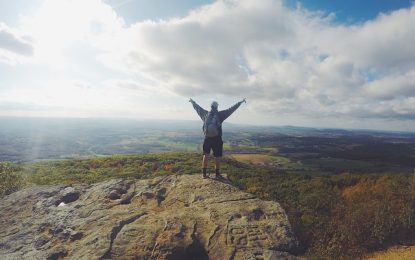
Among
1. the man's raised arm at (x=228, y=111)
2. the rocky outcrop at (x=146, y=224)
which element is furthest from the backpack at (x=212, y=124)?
the rocky outcrop at (x=146, y=224)

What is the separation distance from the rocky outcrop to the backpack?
2195mm

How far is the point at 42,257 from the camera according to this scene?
25.5 feet

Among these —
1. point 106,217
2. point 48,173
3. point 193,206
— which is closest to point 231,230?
point 193,206

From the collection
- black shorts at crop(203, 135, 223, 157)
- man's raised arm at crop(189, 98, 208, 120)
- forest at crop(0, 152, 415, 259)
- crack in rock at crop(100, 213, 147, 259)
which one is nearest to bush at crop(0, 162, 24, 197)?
forest at crop(0, 152, 415, 259)

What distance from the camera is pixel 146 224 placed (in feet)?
28.9

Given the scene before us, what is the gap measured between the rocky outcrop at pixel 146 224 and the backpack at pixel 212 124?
220cm

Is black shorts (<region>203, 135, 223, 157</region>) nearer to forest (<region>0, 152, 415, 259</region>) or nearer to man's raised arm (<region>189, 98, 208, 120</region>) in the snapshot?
man's raised arm (<region>189, 98, 208, 120</region>)

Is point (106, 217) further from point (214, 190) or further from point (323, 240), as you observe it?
point (323, 240)

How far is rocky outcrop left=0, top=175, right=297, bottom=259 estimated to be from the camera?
7.79 metres

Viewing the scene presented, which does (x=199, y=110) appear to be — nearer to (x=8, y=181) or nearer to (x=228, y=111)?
(x=228, y=111)

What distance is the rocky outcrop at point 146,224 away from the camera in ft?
25.6

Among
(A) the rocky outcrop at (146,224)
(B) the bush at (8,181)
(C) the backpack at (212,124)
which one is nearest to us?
(A) the rocky outcrop at (146,224)

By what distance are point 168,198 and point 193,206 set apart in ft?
4.93

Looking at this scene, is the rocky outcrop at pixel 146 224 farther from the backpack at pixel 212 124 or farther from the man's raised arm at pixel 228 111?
the man's raised arm at pixel 228 111
